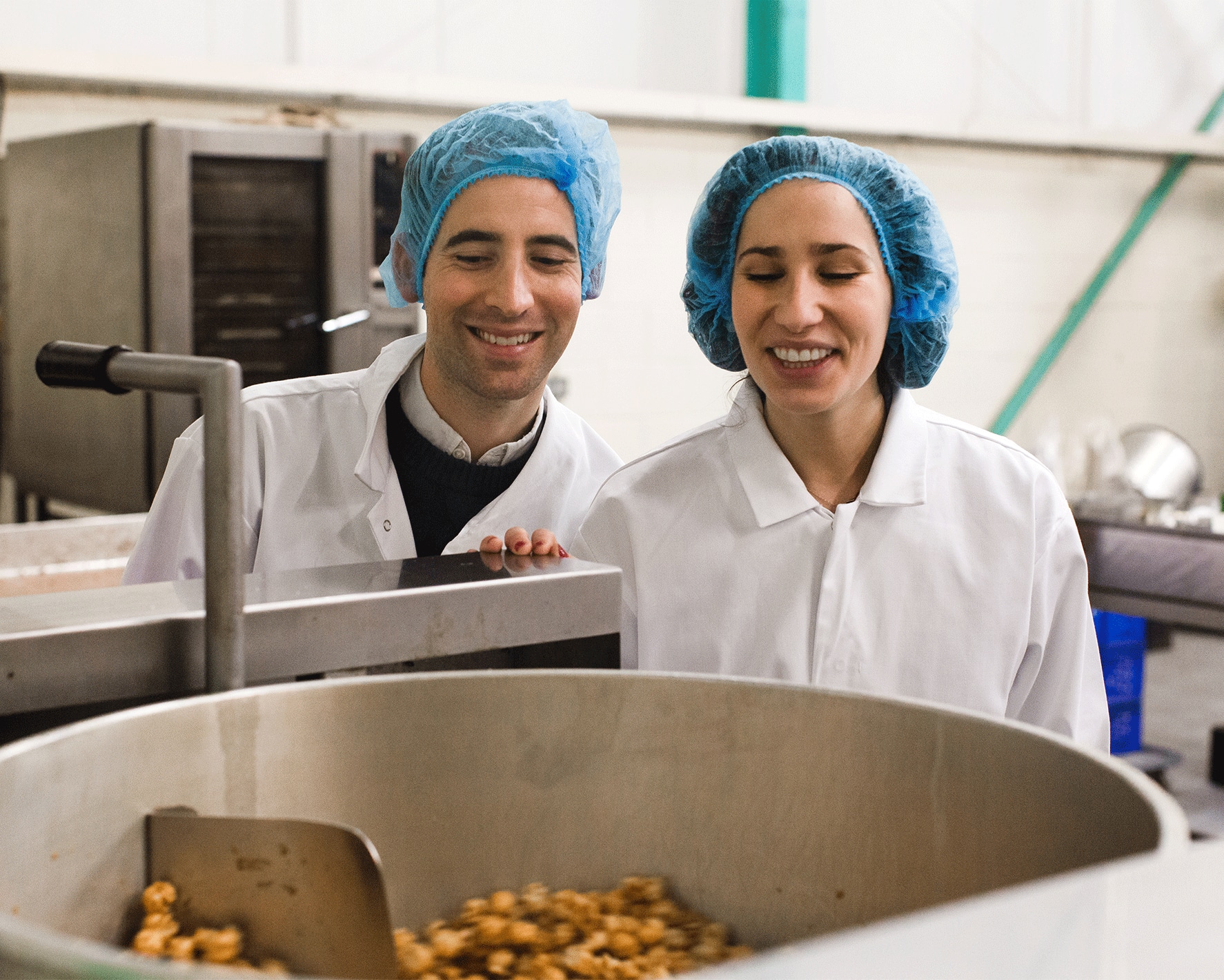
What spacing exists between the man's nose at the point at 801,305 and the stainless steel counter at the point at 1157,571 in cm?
177

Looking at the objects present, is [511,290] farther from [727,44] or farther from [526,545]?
[727,44]

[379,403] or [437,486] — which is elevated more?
[379,403]

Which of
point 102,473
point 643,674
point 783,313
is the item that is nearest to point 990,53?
point 102,473

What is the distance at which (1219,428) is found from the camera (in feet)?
19.1

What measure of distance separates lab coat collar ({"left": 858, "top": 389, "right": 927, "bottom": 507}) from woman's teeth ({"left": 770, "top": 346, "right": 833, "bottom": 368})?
0.41 ft

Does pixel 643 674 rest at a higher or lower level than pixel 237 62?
lower

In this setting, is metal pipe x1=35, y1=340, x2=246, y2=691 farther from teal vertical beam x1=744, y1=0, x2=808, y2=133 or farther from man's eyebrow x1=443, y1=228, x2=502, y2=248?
teal vertical beam x1=744, y1=0, x2=808, y2=133

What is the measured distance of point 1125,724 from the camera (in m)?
3.70

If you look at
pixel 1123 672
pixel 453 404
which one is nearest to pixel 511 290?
pixel 453 404

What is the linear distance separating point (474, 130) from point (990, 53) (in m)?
4.02

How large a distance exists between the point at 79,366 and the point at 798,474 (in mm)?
883

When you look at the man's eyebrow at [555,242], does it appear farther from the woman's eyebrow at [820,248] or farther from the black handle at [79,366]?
the black handle at [79,366]

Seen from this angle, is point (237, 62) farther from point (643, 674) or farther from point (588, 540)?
point (643, 674)

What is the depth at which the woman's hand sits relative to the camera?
3.65 ft
